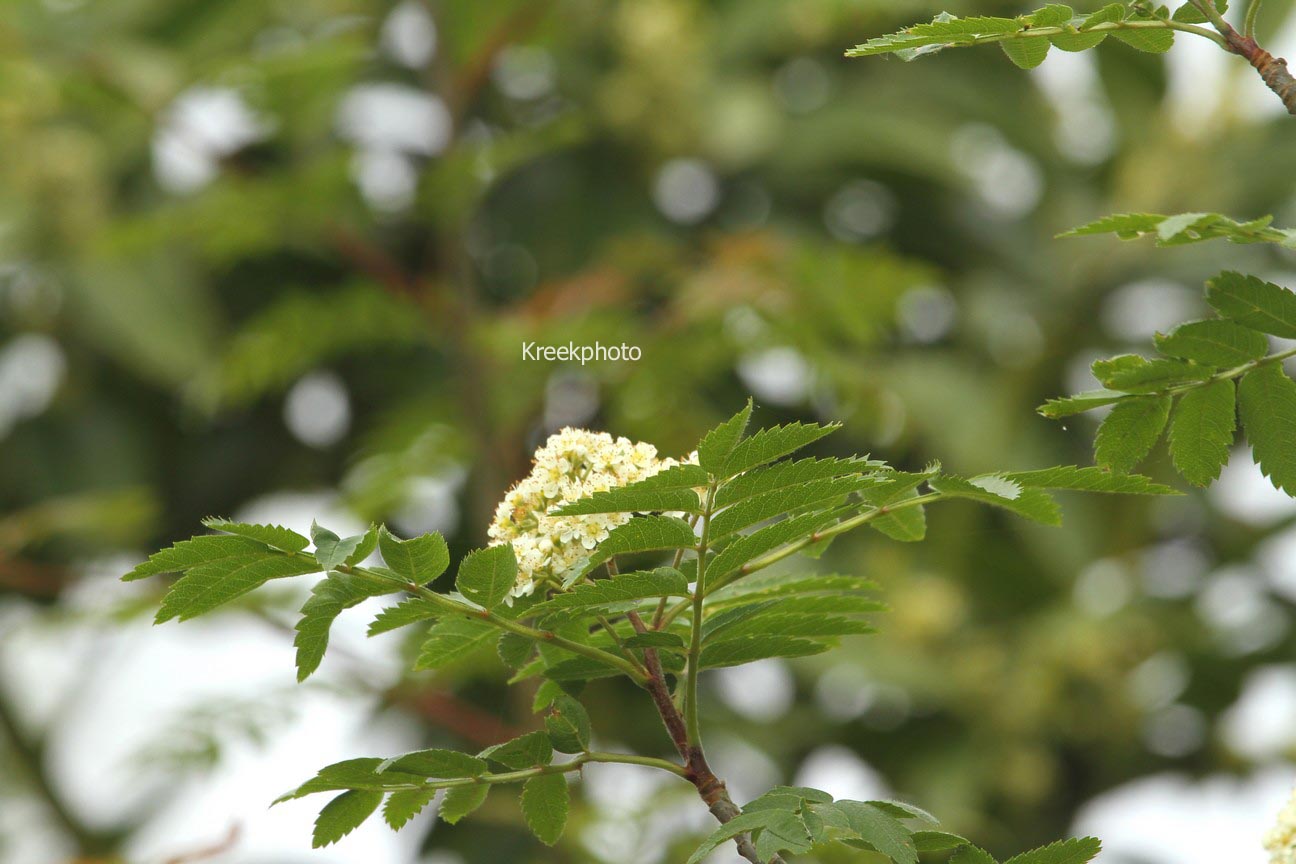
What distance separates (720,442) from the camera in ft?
1.89

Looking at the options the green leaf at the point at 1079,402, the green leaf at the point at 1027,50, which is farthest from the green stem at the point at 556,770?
the green leaf at the point at 1027,50

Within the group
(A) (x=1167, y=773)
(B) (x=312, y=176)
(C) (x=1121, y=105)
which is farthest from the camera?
(C) (x=1121, y=105)

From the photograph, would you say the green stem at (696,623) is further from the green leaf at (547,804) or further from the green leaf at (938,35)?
the green leaf at (938,35)

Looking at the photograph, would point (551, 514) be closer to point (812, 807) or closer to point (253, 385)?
point (812, 807)

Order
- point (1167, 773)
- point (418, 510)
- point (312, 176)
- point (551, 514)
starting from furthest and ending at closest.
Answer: point (1167, 773) < point (418, 510) < point (312, 176) < point (551, 514)

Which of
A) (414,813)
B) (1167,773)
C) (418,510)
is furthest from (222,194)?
(1167,773)

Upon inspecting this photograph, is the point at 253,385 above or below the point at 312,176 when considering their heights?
below

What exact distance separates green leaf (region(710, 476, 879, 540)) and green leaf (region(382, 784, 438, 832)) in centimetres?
16

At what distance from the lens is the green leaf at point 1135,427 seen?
63cm

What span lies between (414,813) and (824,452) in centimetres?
169

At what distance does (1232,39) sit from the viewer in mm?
577

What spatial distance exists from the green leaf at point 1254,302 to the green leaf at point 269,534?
0.38 meters

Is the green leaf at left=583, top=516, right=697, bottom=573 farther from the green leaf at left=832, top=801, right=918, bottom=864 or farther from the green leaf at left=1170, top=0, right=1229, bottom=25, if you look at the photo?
the green leaf at left=1170, top=0, right=1229, bottom=25

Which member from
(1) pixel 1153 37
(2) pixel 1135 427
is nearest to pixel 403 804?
(2) pixel 1135 427
